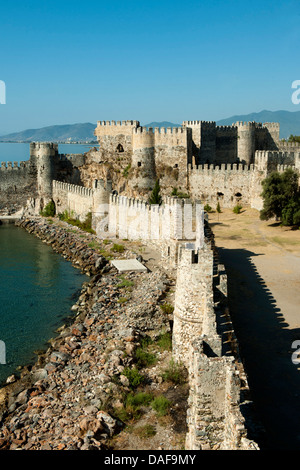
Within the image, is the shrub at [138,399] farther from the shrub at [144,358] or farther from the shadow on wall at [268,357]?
the shadow on wall at [268,357]

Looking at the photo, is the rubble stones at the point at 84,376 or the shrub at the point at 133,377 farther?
the shrub at the point at 133,377

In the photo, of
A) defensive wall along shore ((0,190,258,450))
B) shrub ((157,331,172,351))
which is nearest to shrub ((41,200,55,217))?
defensive wall along shore ((0,190,258,450))

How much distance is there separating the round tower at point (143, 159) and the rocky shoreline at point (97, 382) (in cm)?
1606

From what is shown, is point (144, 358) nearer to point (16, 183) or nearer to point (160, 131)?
point (160, 131)

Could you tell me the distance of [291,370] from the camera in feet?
34.7

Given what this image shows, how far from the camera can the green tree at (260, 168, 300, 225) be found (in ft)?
89.8

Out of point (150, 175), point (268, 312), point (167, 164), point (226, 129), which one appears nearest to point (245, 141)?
point (226, 129)

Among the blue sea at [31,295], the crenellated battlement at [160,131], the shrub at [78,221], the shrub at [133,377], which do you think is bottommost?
the blue sea at [31,295]

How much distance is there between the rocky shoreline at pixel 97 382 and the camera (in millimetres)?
8820

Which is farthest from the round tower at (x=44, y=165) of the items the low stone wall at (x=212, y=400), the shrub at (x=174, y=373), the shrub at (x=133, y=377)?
the low stone wall at (x=212, y=400)

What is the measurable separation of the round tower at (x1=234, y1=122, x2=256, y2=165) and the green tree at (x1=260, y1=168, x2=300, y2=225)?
7.00 metres

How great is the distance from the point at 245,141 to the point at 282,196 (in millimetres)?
9003

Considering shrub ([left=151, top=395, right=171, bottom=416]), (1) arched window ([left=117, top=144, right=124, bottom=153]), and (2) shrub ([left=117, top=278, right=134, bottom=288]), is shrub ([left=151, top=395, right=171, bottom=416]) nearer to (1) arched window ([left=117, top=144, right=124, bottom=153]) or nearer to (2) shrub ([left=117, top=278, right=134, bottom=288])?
(2) shrub ([left=117, top=278, right=134, bottom=288])
